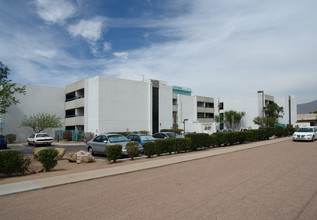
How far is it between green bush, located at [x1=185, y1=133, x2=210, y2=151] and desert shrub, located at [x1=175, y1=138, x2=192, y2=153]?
0.64 meters

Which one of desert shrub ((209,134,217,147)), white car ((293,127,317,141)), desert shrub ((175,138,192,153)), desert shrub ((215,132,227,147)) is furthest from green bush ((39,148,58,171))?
white car ((293,127,317,141))

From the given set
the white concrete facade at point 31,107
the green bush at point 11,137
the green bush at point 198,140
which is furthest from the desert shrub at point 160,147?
the white concrete facade at point 31,107

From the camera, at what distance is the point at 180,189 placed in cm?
678

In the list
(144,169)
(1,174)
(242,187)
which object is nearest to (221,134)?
(144,169)

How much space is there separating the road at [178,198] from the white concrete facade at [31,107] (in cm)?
3322

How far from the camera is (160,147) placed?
50.3 feet

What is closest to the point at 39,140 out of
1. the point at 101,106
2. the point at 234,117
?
the point at 101,106

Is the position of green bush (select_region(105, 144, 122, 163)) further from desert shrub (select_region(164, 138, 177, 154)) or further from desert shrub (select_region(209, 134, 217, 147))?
desert shrub (select_region(209, 134, 217, 147))

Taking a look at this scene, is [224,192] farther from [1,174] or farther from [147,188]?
[1,174]

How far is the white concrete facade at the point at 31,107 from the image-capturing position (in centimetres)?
3500

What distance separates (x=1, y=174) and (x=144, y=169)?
6088 mm

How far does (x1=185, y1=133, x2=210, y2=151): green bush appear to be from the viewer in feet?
59.4

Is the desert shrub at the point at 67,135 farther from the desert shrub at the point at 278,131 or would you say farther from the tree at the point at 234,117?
the tree at the point at 234,117

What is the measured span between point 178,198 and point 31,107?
3753cm
